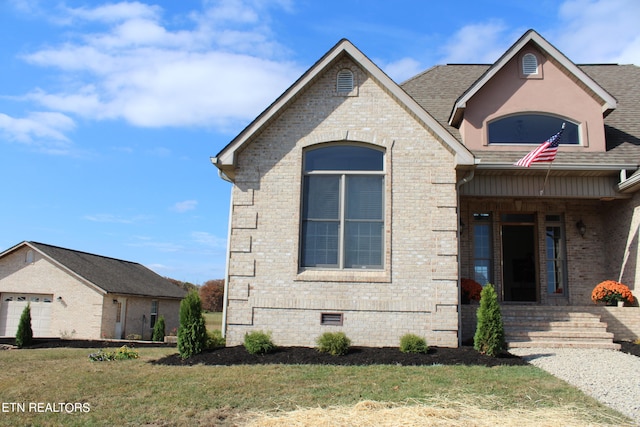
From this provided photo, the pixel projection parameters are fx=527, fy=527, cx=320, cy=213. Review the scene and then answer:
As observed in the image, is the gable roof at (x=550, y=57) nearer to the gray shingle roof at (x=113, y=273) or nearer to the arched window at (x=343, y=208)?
the arched window at (x=343, y=208)

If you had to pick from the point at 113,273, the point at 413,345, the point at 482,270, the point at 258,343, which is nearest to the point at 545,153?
the point at 482,270

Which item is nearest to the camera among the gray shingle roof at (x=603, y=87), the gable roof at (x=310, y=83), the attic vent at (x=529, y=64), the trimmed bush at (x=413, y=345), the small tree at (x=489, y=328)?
the small tree at (x=489, y=328)

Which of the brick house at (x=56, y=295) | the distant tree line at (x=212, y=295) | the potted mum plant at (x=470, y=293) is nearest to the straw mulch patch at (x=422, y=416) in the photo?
the potted mum plant at (x=470, y=293)

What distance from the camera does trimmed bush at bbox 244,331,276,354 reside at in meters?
9.94

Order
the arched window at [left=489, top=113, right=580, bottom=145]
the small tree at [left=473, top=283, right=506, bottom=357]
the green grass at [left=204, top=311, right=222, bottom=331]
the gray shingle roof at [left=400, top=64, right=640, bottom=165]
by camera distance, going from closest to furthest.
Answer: the small tree at [left=473, top=283, right=506, bottom=357], the gray shingle roof at [left=400, top=64, right=640, bottom=165], the arched window at [left=489, top=113, right=580, bottom=145], the green grass at [left=204, top=311, right=222, bottom=331]

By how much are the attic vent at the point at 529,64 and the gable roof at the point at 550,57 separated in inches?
12.3

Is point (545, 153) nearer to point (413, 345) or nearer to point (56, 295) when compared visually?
point (413, 345)

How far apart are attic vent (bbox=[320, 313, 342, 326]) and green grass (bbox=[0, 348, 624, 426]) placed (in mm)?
1751

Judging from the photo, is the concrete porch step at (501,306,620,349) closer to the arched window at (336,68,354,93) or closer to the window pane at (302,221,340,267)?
the window pane at (302,221,340,267)

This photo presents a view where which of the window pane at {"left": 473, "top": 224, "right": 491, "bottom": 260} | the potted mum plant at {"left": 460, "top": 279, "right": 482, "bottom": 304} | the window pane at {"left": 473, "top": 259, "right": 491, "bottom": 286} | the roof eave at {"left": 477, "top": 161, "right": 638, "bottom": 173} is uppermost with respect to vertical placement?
the roof eave at {"left": 477, "top": 161, "right": 638, "bottom": 173}

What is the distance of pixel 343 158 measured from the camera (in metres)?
11.5

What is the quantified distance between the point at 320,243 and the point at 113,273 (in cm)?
2085

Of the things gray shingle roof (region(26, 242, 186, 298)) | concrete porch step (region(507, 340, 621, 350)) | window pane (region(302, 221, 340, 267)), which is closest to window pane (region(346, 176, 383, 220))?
window pane (region(302, 221, 340, 267))

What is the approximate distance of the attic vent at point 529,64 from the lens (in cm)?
1423
